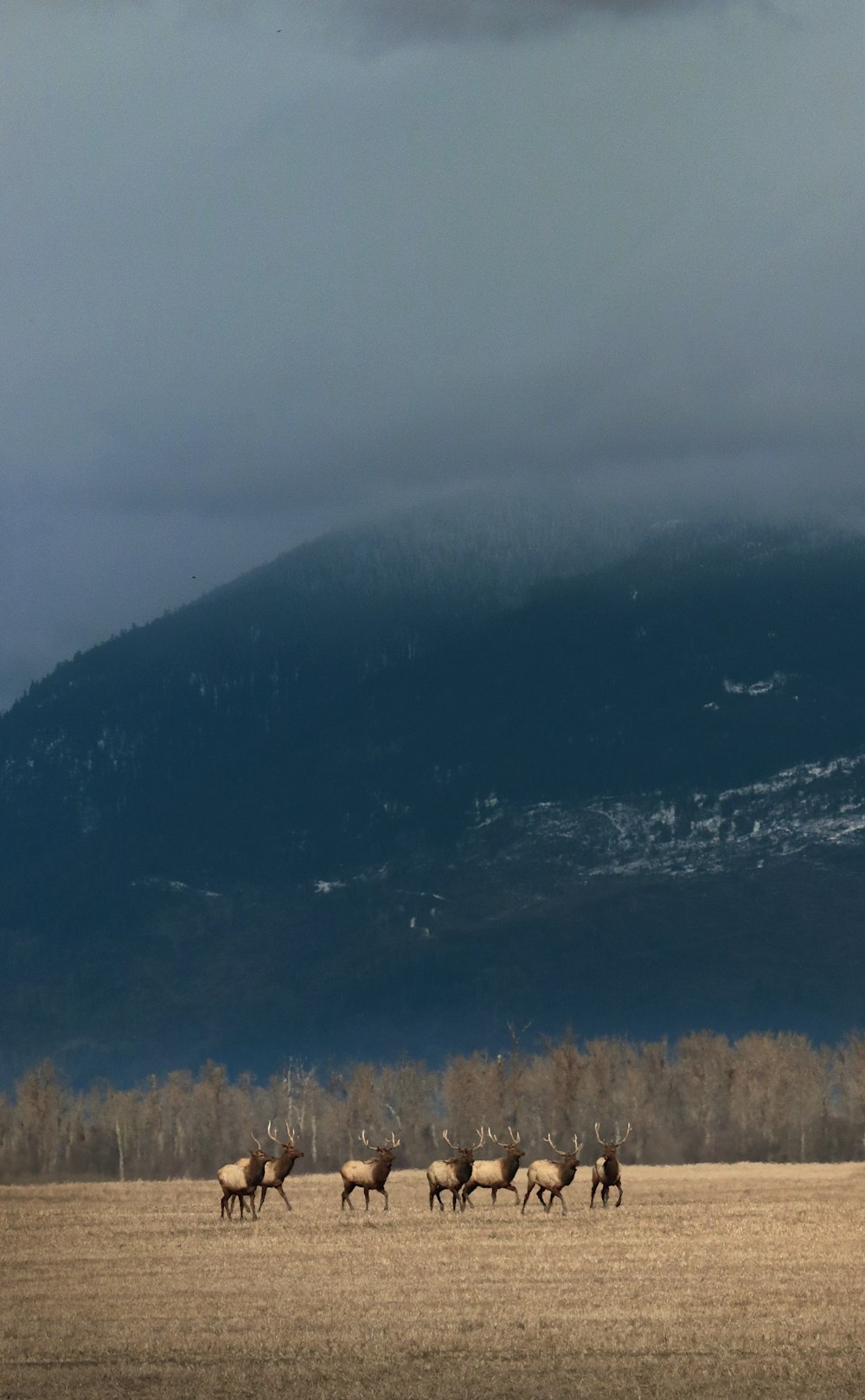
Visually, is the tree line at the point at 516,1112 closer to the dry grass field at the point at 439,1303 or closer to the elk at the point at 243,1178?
the elk at the point at 243,1178

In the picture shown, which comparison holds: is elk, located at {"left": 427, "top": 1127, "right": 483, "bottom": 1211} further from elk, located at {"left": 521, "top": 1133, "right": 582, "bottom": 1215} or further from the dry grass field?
elk, located at {"left": 521, "top": 1133, "right": 582, "bottom": 1215}

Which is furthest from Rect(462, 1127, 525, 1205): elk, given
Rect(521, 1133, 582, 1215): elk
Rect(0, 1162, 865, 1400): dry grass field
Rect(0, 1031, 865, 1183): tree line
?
Rect(0, 1031, 865, 1183): tree line

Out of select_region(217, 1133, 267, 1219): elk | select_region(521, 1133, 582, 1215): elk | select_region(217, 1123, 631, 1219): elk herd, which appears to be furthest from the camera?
select_region(521, 1133, 582, 1215): elk

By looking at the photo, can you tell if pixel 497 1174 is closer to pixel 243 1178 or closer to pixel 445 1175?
pixel 445 1175

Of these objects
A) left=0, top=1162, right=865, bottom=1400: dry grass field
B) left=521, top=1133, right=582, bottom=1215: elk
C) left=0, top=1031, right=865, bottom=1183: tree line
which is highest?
left=0, top=1031, right=865, bottom=1183: tree line

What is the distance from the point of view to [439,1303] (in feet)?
123

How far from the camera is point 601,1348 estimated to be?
32406mm

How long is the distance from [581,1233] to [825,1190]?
898 inches

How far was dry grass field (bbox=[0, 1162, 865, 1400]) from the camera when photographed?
99.9ft

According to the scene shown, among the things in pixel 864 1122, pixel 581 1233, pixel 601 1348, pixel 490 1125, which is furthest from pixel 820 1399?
pixel 864 1122

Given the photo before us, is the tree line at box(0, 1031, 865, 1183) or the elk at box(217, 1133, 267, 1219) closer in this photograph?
the elk at box(217, 1133, 267, 1219)

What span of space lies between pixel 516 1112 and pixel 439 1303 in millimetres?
105608

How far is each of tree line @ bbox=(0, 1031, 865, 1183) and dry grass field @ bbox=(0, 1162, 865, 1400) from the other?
82.2m

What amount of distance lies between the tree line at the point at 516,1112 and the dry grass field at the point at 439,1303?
8217 centimetres
